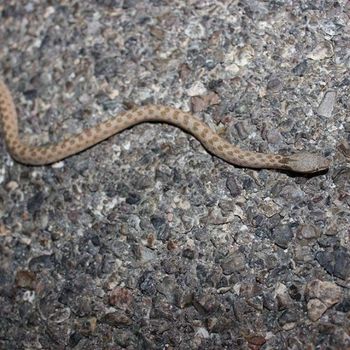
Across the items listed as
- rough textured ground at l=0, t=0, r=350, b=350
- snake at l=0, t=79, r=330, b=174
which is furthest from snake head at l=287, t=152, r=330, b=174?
rough textured ground at l=0, t=0, r=350, b=350

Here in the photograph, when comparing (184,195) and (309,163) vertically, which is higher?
(309,163)

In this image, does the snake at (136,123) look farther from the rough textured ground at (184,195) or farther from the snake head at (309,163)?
the rough textured ground at (184,195)

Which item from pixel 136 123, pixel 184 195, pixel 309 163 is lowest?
pixel 184 195

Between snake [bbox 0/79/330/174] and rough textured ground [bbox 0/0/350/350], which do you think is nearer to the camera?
rough textured ground [bbox 0/0/350/350]

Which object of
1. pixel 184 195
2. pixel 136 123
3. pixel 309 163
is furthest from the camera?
pixel 136 123

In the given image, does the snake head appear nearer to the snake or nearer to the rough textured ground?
the snake

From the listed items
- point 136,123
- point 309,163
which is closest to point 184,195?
point 136,123

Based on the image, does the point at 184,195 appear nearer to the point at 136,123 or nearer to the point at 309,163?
the point at 136,123

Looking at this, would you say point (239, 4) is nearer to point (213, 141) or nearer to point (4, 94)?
point (213, 141)
